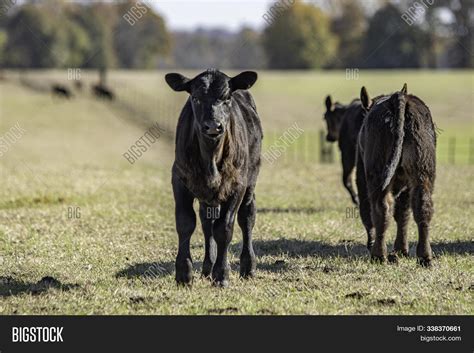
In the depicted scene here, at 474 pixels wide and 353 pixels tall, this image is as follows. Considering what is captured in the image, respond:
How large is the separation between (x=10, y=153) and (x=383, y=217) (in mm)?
22888

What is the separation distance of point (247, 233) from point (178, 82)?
1950mm

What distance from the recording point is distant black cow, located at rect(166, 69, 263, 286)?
25.6ft

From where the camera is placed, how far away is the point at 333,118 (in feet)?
53.0

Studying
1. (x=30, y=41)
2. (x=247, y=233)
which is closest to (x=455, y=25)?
(x=30, y=41)

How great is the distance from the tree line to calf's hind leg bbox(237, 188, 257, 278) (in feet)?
228

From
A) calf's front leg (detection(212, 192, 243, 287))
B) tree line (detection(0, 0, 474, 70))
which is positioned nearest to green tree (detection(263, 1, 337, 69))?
tree line (detection(0, 0, 474, 70))

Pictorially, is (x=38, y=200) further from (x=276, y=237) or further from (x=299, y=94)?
(x=299, y=94)

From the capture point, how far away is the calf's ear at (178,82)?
27.0 feet

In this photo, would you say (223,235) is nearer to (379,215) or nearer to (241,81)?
(241,81)

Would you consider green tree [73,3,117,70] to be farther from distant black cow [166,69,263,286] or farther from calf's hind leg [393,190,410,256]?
distant black cow [166,69,263,286]

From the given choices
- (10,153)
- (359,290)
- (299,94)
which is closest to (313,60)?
(299,94)

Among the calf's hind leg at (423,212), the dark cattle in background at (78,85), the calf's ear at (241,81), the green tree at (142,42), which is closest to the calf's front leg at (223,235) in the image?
the calf's ear at (241,81)

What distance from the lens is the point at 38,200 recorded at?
1562 centimetres

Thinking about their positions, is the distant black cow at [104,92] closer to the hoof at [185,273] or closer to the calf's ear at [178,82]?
the calf's ear at [178,82]
